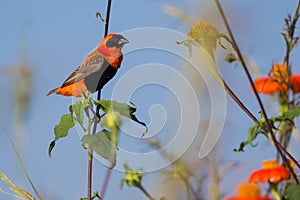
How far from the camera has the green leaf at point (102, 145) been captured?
38.9 inches

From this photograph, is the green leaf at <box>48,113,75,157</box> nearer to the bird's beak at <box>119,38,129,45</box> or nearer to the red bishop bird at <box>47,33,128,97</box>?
the red bishop bird at <box>47,33,128,97</box>

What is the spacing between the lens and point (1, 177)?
43.9 inches

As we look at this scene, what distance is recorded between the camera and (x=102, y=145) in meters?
1.00

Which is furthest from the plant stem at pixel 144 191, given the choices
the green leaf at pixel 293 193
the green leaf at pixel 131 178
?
the green leaf at pixel 293 193

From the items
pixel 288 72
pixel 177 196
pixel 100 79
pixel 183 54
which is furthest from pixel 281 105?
pixel 100 79

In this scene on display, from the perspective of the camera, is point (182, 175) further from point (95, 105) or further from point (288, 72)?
point (288, 72)

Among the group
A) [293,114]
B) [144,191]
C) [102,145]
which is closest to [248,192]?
[293,114]

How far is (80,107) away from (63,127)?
0.06 metres

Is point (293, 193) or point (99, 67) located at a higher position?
point (99, 67)

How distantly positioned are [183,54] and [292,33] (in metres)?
0.27

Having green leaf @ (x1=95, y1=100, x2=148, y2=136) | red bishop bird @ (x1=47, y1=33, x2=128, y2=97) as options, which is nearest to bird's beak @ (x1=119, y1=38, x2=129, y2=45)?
red bishop bird @ (x1=47, y1=33, x2=128, y2=97)

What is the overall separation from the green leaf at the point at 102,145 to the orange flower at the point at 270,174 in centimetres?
42

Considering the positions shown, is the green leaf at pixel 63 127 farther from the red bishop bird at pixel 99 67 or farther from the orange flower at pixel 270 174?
the orange flower at pixel 270 174

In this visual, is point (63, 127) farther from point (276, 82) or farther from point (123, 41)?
point (276, 82)
